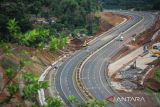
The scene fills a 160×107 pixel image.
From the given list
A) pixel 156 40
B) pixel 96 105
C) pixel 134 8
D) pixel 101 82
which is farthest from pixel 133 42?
pixel 96 105

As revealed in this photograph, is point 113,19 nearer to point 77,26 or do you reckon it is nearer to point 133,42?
point 77,26

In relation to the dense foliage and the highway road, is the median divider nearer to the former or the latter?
the highway road

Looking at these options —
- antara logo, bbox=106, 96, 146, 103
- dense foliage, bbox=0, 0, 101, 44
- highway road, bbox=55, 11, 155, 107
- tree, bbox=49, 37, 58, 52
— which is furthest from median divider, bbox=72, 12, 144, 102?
tree, bbox=49, 37, 58, 52

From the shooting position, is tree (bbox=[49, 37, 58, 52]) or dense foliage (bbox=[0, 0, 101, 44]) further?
dense foliage (bbox=[0, 0, 101, 44])

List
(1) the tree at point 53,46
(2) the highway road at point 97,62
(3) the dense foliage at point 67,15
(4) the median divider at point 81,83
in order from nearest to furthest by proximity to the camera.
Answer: (1) the tree at point 53,46, (4) the median divider at point 81,83, (2) the highway road at point 97,62, (3) the dense foliage at point 67,15

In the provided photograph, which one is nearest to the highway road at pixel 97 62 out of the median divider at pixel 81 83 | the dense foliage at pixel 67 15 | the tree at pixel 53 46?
the median divider at pixel 81 83

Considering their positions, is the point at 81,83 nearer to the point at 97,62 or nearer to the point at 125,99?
the point at 125,99

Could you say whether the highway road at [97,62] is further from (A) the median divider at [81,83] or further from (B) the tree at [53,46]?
(B) the tree at [53,46]

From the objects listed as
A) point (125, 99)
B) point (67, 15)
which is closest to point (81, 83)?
point (125, 99)
